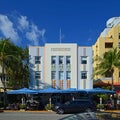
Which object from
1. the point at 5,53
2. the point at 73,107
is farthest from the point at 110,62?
the point at 5,53

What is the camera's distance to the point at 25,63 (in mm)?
66875

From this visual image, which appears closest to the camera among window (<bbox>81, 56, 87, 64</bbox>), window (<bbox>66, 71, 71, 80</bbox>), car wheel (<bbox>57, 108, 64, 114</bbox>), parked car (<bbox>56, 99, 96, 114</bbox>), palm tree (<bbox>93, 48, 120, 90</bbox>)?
car wheel (<bbox>57, 108, 64, 114</bbox>)

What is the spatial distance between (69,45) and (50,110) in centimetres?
1410

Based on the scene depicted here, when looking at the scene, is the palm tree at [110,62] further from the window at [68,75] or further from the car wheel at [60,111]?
the car wheel at [60,111]

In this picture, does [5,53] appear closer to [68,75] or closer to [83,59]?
[68,75]

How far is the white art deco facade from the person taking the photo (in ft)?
186

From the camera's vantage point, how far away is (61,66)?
57219 millimetres

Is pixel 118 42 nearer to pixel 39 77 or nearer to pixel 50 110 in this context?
pixel 39 77

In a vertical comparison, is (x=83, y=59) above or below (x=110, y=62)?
above

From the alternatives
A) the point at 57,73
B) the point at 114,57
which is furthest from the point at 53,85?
the point at 114,57

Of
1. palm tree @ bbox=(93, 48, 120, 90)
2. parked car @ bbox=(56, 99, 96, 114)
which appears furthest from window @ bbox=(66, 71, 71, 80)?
parked car @ bbox=(56, 99, 96, 114)

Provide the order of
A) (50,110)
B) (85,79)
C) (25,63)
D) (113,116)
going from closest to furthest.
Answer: (113,116), (50,110), (85,79), (25,63)

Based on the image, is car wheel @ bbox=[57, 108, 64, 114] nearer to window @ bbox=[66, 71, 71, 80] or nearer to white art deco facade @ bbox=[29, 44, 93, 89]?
white art deco facade @ bbox=[29, 44, 93, 89]

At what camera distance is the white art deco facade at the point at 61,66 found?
56.6 metres
